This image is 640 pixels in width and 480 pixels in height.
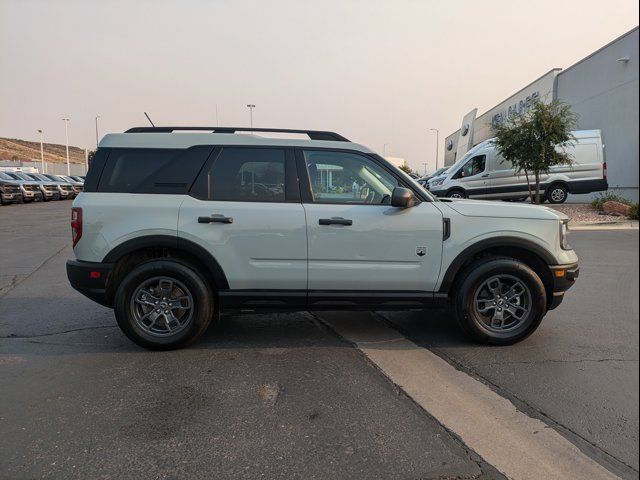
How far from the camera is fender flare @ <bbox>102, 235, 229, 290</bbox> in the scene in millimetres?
4219

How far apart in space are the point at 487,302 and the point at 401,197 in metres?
1.34

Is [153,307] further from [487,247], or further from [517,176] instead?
[517,176]

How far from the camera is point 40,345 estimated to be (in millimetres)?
4566

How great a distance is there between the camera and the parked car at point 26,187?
991 inches

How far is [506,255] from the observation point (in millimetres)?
4535

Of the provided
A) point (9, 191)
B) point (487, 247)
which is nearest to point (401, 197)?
point (487, 247)

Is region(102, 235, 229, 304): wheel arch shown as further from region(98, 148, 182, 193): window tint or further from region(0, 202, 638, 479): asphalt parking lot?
region(0, 202, 638, 479): asphalt parking lot

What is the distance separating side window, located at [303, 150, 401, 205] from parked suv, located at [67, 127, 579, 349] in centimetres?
1

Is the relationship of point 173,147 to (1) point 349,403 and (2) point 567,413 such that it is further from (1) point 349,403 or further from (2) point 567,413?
(2) point 567,413

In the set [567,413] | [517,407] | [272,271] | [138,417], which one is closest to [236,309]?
[272,271]

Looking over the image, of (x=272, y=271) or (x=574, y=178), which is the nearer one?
(x=272, y=271)

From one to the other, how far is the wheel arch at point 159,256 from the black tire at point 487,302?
220cm

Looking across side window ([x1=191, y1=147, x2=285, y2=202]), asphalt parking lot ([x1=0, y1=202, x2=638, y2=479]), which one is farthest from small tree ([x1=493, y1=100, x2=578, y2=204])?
side window ([x1=191, y1=147, x2=285, y2=202])

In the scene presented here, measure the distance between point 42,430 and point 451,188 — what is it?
17206mm
